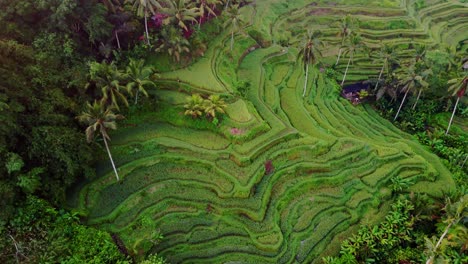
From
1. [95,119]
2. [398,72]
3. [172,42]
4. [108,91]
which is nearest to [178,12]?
[172,42]

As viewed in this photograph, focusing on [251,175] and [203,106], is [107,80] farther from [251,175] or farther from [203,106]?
[251,175]

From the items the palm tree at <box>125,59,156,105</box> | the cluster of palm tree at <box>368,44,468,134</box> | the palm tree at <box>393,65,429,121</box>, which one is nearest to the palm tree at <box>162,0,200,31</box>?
the palm tree at <box>125,59,156,105</box>

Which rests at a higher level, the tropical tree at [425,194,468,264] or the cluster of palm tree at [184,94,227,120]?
the cluster of palm tree at [184,94,227,120]

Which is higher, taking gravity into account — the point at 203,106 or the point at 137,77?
the point at 137,77

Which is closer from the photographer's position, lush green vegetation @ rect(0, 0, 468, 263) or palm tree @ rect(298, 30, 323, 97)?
lush green vegetation @ rect(0, 0, 468, 263)

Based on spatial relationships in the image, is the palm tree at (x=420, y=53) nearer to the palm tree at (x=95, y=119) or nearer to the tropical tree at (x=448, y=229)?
the tropical tree at (x=448, y=229)

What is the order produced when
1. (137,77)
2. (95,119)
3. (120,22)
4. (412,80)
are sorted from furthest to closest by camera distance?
(412,80)
(120,22)
(137,77)
(95,119)

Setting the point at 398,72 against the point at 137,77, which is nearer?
the point at 137,77

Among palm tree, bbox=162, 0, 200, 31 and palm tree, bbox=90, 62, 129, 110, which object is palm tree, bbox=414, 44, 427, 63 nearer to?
palm tree, bbox=162, 0, 200, 31
